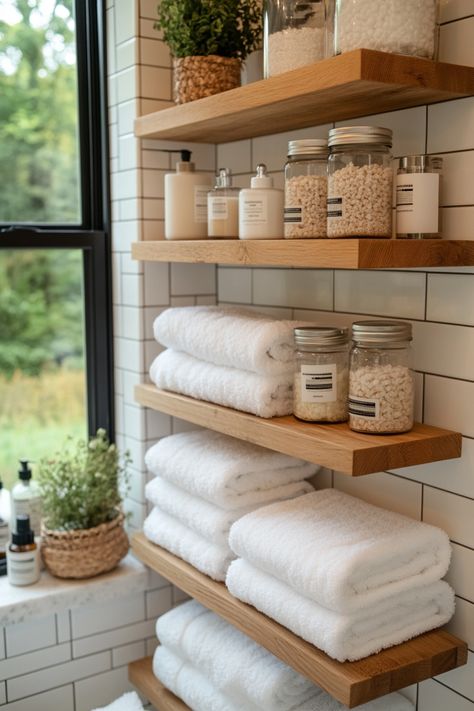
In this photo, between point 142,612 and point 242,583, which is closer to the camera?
point 242,583

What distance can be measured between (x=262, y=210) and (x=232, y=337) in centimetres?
24

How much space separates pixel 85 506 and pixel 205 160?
2.80 feet

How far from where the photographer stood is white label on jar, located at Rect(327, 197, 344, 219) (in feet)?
3.83

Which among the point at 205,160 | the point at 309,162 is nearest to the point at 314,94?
the point at 309,162

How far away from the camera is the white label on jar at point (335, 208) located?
1.17m

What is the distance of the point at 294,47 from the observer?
1.25 metres

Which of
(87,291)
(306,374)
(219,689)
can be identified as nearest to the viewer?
(306,374)

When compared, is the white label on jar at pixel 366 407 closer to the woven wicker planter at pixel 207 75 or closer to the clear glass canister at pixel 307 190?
the clear glass canister at pixel 307 190

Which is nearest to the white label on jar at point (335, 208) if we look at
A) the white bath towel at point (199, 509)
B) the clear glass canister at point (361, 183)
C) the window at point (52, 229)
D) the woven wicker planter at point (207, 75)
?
the clear glass canister at point (361, 183)

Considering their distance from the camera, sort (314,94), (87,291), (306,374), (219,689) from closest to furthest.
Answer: (314,94) < (306,374) < (219,689) < (87,291)

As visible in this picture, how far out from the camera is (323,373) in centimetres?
127

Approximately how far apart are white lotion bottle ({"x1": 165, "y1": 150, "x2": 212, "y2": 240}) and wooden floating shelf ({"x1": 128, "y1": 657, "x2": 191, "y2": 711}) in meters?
0.97

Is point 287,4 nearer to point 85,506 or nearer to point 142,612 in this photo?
point 85,506

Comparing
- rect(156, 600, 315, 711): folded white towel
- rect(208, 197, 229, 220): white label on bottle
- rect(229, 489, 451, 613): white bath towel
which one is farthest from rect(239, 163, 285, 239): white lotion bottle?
rect(156, 600, 315, 711): folded white towel
